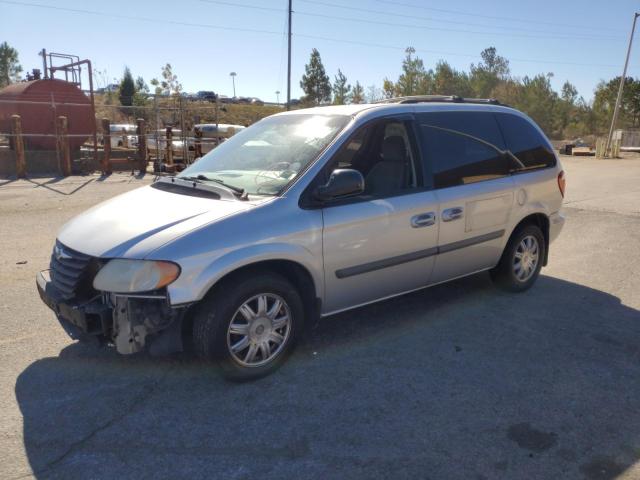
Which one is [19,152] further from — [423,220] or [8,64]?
[8,64]

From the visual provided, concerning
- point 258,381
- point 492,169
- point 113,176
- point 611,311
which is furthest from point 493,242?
point 113,176

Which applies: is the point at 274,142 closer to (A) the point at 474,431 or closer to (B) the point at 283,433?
(B) the point at 283,433

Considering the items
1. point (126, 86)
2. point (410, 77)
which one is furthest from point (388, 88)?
point (126, 86)

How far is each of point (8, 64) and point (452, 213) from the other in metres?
80.1

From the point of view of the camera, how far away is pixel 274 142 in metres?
4.20

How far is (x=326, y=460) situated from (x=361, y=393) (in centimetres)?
71

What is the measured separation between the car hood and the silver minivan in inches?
0.5

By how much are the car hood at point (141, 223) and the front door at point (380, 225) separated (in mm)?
737

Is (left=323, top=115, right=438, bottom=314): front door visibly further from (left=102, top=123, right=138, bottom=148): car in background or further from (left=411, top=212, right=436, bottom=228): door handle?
(left=102, top=123, right=138, bottom=148): car in background

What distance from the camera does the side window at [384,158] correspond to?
13.1 feet

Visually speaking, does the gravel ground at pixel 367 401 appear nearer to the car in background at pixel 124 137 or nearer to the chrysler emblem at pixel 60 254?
the chrysler emblem at pixel 60 254

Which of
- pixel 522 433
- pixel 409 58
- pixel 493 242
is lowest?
pixel 522 433

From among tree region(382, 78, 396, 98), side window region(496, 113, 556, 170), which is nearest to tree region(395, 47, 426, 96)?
tree region(382, 78, 396, 98)

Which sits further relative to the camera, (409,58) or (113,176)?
(409,58)
